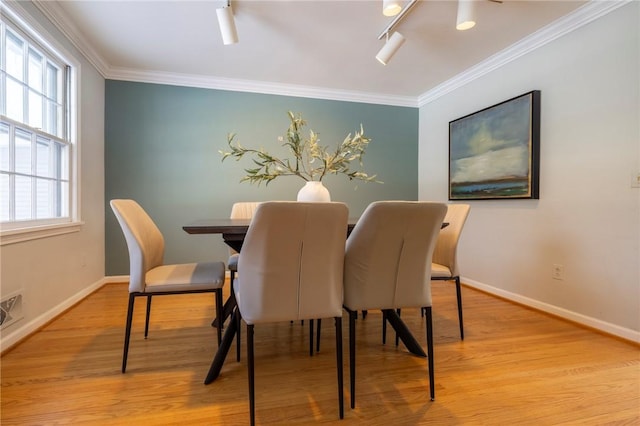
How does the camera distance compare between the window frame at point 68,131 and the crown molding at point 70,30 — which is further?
the crown molding at point 70,30

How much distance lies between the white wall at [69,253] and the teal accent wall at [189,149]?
153 millimetres

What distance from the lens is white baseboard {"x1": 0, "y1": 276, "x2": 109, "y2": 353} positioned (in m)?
1.77

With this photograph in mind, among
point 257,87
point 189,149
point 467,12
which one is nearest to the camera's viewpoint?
point 467,12

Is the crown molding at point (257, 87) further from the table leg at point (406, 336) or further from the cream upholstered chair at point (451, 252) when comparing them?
the table leg at point (406, 336)

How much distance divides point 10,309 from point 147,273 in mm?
938

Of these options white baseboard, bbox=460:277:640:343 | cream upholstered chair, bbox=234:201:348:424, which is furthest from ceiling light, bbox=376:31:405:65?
white baseboard, bbox=460:277:640:343

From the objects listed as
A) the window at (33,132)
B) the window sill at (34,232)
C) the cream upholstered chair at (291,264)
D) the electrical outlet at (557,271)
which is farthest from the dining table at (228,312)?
the electrical outlet at (557,271)

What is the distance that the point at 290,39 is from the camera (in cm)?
260

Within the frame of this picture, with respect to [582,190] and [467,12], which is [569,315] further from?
[467,12]

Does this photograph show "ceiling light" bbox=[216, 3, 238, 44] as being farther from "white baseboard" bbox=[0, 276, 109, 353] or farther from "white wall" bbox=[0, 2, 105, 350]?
"white baseboard" bbox=[0, 276, 109, 353]

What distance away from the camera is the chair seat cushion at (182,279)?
1.59 metres

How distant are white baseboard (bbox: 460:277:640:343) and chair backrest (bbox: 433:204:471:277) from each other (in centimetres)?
113

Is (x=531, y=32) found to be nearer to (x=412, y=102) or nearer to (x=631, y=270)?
(x=412, y=102)

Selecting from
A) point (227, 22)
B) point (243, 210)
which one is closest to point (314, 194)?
point (243, 210)
